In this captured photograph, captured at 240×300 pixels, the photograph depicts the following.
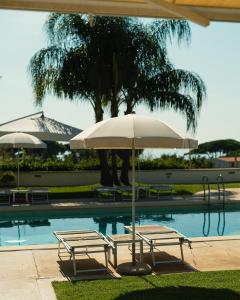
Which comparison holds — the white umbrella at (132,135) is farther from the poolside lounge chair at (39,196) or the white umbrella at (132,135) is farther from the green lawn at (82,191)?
the green lawn at (82,191)

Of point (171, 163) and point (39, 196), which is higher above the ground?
point (171, 163)

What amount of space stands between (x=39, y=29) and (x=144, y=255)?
13056mm

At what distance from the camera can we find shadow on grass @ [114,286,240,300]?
577cm

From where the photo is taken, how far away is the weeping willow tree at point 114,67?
1895 cm

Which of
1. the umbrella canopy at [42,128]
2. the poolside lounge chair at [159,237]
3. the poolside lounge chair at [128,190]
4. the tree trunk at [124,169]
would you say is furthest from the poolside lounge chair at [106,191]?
the poolside lounge chair at [159,237]

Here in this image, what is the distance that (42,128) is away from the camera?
17969 millimetres

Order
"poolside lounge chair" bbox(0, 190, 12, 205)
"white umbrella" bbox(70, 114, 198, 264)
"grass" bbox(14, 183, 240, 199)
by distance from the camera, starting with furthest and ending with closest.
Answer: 1. "grass" bbox(14, 183, 240, 199)
2. "poolside lounge chair" bbox(0, 190, 12, 205)
3. "white umbrella" bbox(70, 114, 198, 264)

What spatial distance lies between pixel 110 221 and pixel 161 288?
26.8ft

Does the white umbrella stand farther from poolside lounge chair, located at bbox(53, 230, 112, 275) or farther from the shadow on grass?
the shadow on grass

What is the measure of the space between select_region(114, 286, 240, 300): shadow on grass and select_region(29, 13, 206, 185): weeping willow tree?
1329 centimetres

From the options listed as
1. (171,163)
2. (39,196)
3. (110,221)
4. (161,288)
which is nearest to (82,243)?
(161,288)

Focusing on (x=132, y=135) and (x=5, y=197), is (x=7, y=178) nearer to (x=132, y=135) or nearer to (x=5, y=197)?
(x=5, y=197)

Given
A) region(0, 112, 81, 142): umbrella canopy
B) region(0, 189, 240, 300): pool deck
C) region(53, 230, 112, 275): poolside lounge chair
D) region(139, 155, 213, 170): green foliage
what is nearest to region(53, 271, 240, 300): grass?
region(0, 189, 240, 300): pool deck

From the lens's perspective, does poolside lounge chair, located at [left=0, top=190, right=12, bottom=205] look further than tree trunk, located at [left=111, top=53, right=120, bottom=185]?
No
